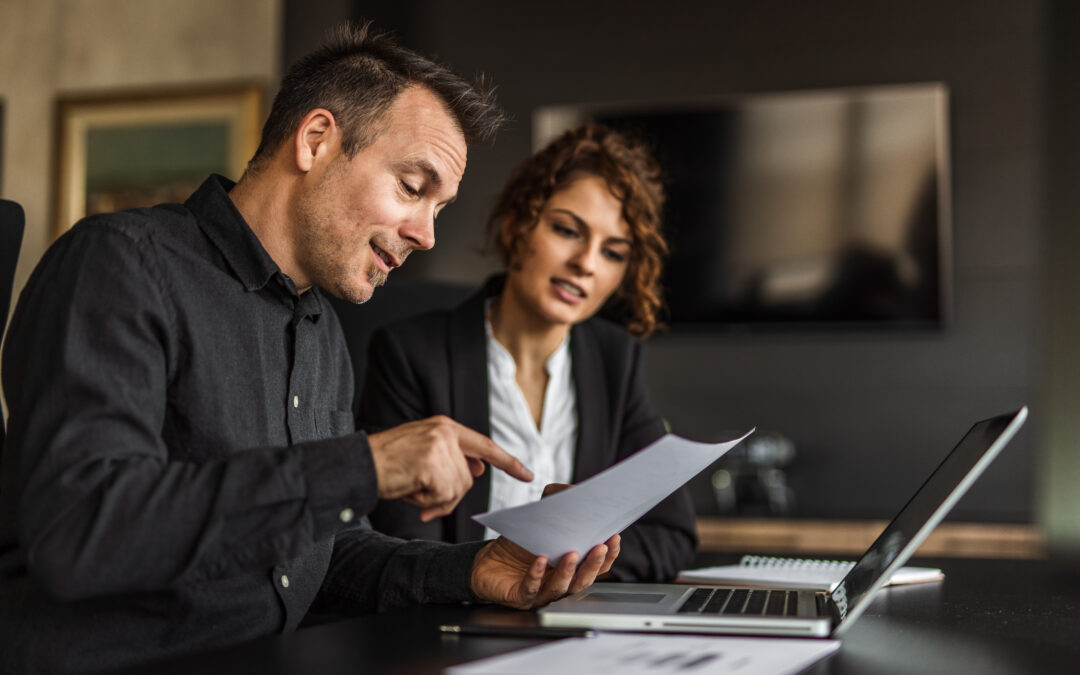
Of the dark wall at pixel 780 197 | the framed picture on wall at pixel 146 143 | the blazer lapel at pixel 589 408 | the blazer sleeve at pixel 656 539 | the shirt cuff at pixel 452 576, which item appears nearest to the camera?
the shirt cuff at pixel 452 576

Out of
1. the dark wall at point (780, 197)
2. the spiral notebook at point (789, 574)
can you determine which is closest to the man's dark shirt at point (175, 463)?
the spiral notebook at point (789, 574)

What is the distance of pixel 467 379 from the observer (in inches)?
74.5

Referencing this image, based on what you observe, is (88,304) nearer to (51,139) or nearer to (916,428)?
(916,428)

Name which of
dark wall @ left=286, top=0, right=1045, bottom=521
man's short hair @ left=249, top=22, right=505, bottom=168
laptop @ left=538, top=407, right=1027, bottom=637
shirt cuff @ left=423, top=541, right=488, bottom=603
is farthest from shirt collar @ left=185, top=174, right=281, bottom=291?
dark wall @ left=286, top=0, right=1045, bottom=521

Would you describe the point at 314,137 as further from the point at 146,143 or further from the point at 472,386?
the point at 146,143

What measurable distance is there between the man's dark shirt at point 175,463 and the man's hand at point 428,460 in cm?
2

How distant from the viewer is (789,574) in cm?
133

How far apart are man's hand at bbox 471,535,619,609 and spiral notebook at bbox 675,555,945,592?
0.25 meters

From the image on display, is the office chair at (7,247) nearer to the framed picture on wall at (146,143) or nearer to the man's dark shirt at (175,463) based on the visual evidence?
the man's dark shirt at (175,463)

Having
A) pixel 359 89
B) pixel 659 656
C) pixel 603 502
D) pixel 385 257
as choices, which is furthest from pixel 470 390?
pixel 659 656

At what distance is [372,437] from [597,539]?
241mm

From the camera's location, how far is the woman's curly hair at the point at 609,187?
1984 millimetres

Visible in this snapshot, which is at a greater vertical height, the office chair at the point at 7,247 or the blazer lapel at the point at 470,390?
the office chair at the point at 7,247

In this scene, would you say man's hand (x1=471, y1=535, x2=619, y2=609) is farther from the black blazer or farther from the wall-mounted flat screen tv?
the wall-mounted flat screen tv
